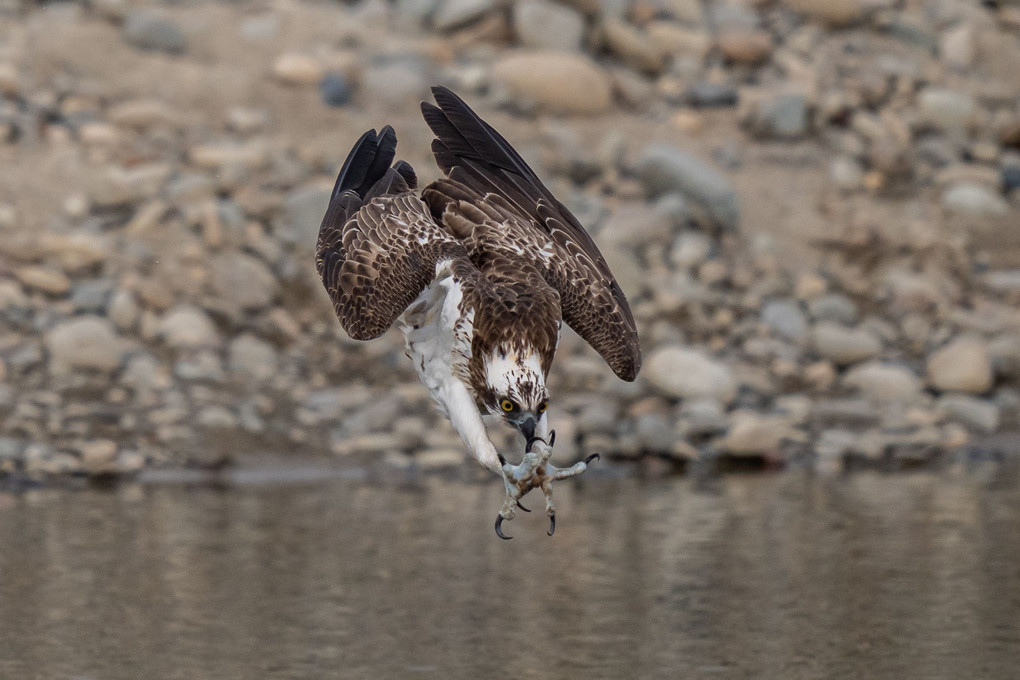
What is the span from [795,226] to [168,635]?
38.5 ft

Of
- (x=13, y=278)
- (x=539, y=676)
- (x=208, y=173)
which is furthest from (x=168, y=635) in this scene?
(x=208, y=173)

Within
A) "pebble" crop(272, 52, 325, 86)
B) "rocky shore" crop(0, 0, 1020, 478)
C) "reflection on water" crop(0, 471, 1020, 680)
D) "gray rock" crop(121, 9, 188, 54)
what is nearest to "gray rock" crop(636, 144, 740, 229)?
"rocky shore" crop(0, 0, 1020, 478)

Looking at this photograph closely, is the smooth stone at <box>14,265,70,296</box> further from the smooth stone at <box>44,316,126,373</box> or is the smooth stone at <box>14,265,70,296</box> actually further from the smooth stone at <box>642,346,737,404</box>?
the smooth stone at <box>642,346,737,404</box>

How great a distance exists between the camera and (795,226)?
2047cm

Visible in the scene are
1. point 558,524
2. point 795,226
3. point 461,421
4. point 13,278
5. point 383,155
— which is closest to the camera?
point 461,421

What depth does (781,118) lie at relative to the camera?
21.6m

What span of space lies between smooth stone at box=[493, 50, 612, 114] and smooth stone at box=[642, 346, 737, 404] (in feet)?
17.0

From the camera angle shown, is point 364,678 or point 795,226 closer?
point 364,678

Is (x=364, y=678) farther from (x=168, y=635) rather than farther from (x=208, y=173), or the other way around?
(x=208, y=173)

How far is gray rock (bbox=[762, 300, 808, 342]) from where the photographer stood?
18344mm

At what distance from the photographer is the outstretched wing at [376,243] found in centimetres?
928

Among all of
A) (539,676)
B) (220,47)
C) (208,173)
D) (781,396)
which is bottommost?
(539,676)

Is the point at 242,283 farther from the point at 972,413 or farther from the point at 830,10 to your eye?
the point at 830,10

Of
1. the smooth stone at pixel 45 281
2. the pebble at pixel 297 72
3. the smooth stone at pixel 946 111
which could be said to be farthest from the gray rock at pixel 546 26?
the smooth stone at pixel 45 281
